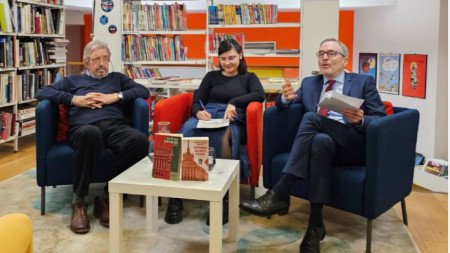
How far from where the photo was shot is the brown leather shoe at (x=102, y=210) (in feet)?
9.06

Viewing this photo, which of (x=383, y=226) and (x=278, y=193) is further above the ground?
(x=278, y=193)

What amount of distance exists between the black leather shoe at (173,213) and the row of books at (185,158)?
0.70 meters

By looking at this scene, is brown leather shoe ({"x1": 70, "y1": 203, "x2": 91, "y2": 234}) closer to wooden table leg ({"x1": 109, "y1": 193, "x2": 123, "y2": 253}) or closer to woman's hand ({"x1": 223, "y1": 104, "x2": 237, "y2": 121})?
wooden table leg ({"x1": 109, "y1": 193, "x2": 123, "y2": 253})

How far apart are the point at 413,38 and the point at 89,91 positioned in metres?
5.04

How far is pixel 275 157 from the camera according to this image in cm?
286

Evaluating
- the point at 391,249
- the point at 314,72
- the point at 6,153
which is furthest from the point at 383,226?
the point at 6,153

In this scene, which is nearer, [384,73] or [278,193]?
[278,193]

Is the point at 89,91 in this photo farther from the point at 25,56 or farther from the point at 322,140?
the point at 25,56

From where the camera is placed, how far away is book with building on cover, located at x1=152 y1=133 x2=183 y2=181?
7.18 feet

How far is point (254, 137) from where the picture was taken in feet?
10.0

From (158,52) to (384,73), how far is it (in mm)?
4050

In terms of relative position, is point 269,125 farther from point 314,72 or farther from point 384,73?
point 384,73

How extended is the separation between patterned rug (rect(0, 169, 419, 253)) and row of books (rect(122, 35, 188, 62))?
2266mm

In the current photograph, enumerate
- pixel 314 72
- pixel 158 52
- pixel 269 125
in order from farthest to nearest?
1. pixel 158 52
2. pixel 314 72
3. pixel 269 125
